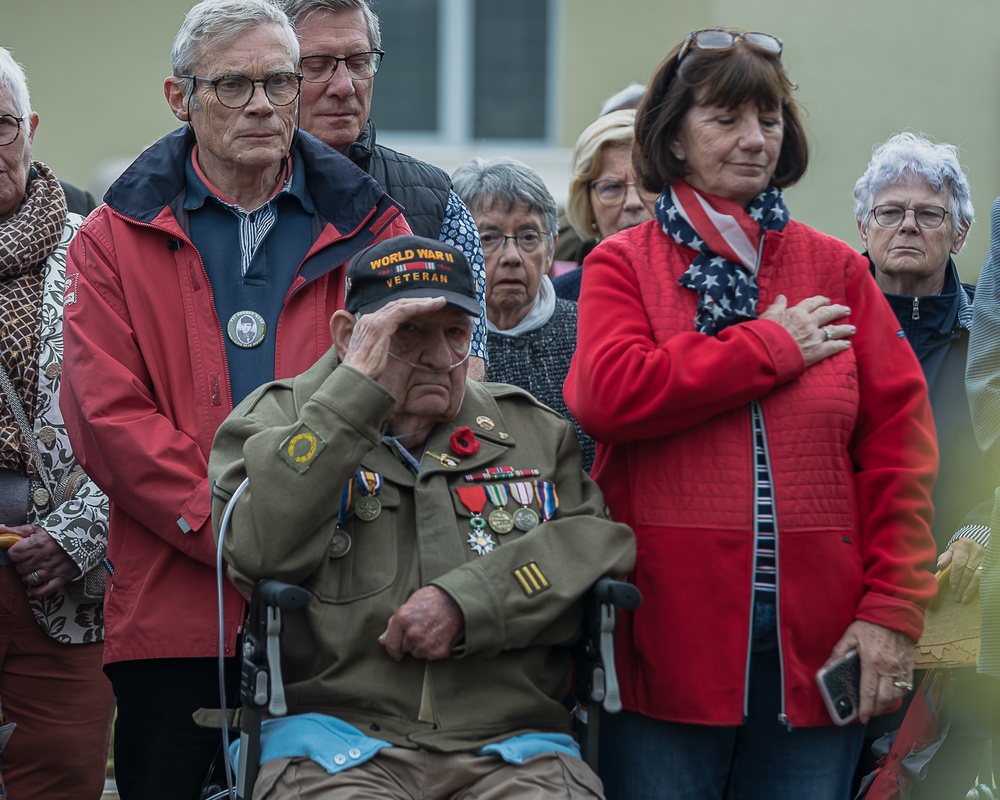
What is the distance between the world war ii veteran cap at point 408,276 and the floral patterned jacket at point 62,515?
1.20m

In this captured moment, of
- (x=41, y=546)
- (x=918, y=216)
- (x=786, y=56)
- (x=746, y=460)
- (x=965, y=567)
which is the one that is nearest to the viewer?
(x=746, y=460)

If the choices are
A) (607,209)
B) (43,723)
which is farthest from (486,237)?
(43,723)

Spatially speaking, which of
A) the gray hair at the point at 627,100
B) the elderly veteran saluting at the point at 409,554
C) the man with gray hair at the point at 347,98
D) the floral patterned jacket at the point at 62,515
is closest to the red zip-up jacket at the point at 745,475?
the elderly veteran saluting at the point at 409,554

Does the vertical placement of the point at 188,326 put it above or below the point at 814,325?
below

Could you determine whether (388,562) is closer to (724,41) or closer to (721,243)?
(721,243)

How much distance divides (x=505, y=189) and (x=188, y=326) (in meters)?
1.45

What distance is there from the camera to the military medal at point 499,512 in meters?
3.37

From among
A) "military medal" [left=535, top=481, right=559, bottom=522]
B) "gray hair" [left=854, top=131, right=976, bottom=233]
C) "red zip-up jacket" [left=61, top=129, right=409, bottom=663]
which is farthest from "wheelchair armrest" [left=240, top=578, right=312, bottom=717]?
"gray hair" [left=854, top=131, right=976, bottom=233]

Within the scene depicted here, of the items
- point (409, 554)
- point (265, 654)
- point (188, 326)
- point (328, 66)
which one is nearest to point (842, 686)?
point (409, 554)

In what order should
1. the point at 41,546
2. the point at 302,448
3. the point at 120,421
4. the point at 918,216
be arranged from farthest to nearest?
the point at 918,216, the point at 41,546, the point at 120,421, the point at 302,448

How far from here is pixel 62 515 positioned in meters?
4.17

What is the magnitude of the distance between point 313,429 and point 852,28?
7.79 metres

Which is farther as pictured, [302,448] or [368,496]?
[368,496]

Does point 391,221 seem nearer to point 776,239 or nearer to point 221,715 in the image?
point 776,239
